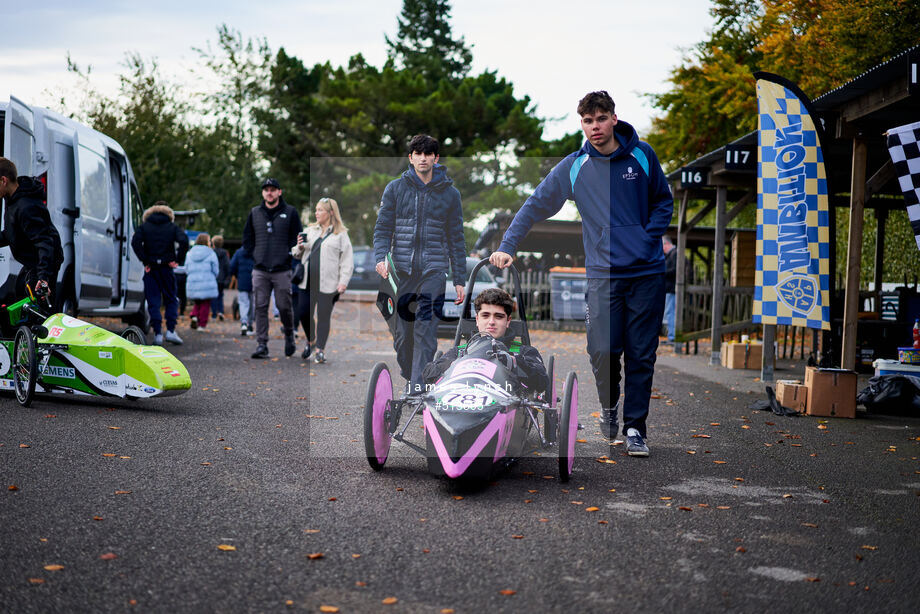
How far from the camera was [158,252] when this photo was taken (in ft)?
38.1

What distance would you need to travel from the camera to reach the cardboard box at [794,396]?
784 cm

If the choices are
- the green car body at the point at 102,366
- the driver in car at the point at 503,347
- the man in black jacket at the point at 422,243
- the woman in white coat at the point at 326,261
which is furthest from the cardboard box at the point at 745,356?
the green car body at the point at 102,366

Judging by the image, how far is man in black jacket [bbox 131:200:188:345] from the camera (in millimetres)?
11547

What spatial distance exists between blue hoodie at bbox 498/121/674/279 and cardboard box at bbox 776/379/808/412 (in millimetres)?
3117

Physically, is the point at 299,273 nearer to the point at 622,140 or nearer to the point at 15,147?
the point at 15,147

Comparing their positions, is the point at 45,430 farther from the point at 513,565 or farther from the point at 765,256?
the point at 765,256

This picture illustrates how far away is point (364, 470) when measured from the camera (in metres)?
4.92

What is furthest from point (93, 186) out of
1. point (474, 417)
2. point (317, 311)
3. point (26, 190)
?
point (474, 417)

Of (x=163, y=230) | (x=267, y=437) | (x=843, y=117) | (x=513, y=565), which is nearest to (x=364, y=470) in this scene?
(x=267, y=437)

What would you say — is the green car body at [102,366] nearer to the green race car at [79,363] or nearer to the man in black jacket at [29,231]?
the green race car at [79,363]

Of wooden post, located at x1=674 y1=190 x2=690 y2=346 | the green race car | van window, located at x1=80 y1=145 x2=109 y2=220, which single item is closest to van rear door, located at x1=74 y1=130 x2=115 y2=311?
van window, located at x1=80 y1=145 x2=109 y2=220

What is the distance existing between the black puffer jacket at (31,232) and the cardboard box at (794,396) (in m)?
6.25

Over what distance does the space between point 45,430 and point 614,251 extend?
3.84m

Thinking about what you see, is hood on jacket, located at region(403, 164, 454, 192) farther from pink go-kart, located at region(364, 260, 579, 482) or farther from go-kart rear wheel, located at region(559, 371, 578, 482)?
go-kart rear wheel, located at region(559, 371, 578, 482)
